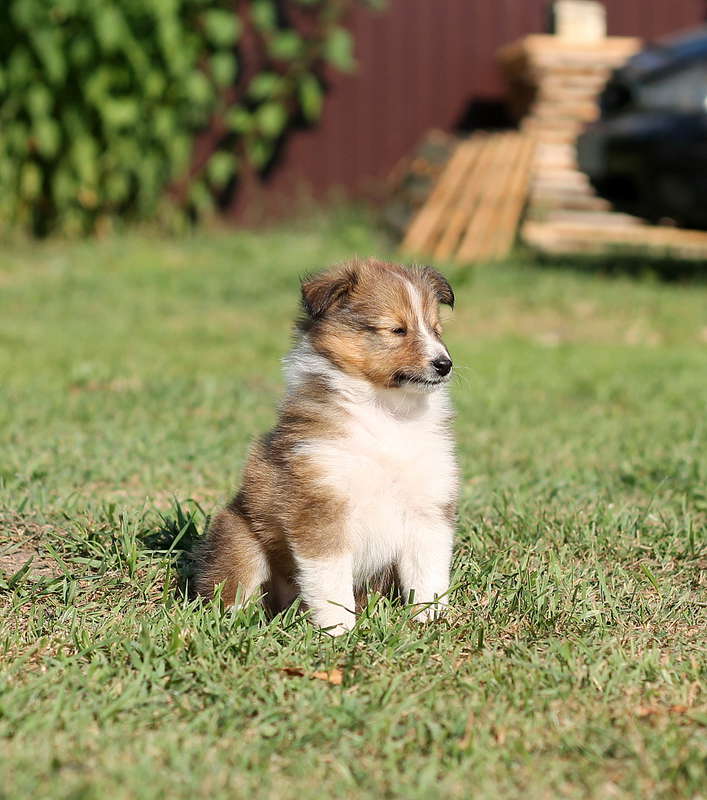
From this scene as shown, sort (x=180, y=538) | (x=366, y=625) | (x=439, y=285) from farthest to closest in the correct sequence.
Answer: (x=180, y=538)
(x=439, y=285)
(x=366, y=625)

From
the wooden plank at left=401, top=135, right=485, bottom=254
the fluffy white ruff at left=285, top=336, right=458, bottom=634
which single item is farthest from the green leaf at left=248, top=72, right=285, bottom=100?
the fluffy white ruff at left=285, top=336, right=458, bottom=634

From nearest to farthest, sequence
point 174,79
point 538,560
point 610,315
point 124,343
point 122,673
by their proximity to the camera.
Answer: point 122,673 → point 538,560 → point 124,343 → point 610,315 → point 174,79

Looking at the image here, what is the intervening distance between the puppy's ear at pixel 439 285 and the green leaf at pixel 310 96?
10.4 m

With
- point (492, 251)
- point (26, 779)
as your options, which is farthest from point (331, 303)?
point (492, 251)

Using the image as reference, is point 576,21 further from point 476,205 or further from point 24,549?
point 24,549

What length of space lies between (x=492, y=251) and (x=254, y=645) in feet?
29.5

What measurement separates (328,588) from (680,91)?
7645 mm

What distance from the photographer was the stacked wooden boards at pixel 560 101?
12.7 m

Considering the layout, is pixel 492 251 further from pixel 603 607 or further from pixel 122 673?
pixel 122 673

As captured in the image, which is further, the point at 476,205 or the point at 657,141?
the point at 476,205

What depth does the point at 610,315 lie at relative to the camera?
9.48 meters

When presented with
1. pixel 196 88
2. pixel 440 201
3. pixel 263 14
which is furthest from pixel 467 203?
pixel 263 14

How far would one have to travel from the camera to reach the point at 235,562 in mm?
3506

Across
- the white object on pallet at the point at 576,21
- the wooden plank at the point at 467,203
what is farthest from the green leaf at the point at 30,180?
the white object on pallet at the point at 576,21
